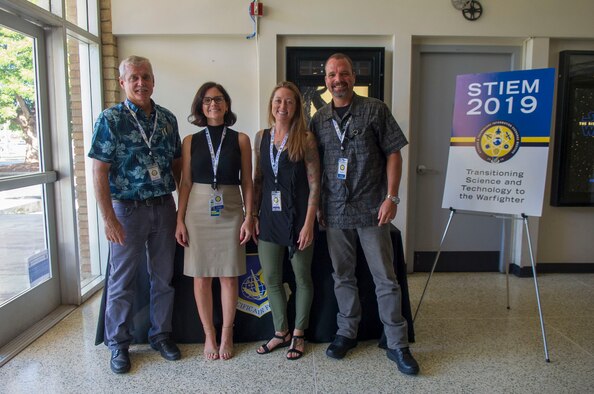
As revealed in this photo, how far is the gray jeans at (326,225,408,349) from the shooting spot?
2.34 m

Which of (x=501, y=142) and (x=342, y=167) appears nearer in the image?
(x=342, y=167)

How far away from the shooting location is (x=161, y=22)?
145 inches

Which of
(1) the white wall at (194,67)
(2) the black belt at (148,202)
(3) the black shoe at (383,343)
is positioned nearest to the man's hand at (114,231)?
(2) the black belt at (148,202)

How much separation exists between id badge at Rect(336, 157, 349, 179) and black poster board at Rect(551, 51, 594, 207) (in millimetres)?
2708

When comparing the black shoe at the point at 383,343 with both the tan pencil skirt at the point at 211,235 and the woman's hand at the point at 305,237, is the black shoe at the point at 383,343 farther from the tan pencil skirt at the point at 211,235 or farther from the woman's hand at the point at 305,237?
the tan pencil skirt at the point at 211,235

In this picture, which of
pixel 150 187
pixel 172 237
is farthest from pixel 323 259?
pixel 150 187

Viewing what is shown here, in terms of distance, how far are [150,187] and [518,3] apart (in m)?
3.53

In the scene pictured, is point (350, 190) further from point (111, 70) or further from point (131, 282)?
point (111, 70)

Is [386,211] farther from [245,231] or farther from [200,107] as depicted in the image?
[200,107]

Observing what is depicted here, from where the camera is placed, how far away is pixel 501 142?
8.75ft

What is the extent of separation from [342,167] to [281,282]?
753 mm

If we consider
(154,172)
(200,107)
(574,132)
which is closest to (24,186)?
(154,172)

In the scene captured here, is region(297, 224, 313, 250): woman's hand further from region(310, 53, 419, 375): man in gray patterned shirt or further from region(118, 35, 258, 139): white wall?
region(118, 35, 258, 139): white wall

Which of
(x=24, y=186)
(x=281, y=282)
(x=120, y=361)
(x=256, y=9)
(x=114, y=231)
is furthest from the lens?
(x=256, y=9)
